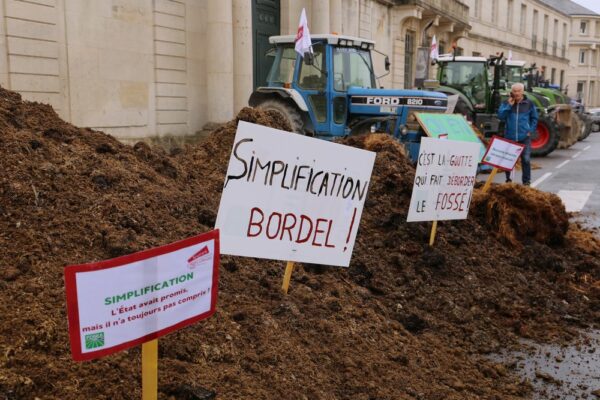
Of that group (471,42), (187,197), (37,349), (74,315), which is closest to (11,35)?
(187,197)

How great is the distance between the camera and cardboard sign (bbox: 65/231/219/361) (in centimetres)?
184

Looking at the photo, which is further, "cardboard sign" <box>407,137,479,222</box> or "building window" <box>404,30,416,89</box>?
"building window" <box>404,30,416,89</box>

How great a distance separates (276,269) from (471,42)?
113ft

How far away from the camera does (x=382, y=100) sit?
34.7 ft

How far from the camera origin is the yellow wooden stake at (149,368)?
2.12 meters

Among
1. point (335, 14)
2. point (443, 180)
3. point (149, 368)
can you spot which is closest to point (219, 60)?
point (335, 14)

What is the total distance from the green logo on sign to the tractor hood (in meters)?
9.14

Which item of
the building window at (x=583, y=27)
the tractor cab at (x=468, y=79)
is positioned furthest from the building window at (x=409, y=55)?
the building window at (x=583, y=27)

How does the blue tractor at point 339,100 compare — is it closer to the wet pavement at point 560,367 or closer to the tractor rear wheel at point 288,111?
the tractor rear wheel at point 288,111

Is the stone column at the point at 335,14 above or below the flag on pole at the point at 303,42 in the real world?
above

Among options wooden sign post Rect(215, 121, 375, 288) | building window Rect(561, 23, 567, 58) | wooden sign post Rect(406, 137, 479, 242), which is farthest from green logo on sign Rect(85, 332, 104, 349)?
building window Rect(561, 23, 567, 58)

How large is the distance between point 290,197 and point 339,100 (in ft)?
24.8

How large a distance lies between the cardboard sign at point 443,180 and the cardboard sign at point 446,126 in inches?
189

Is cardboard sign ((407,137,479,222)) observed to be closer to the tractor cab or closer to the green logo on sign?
the green logo on sign
